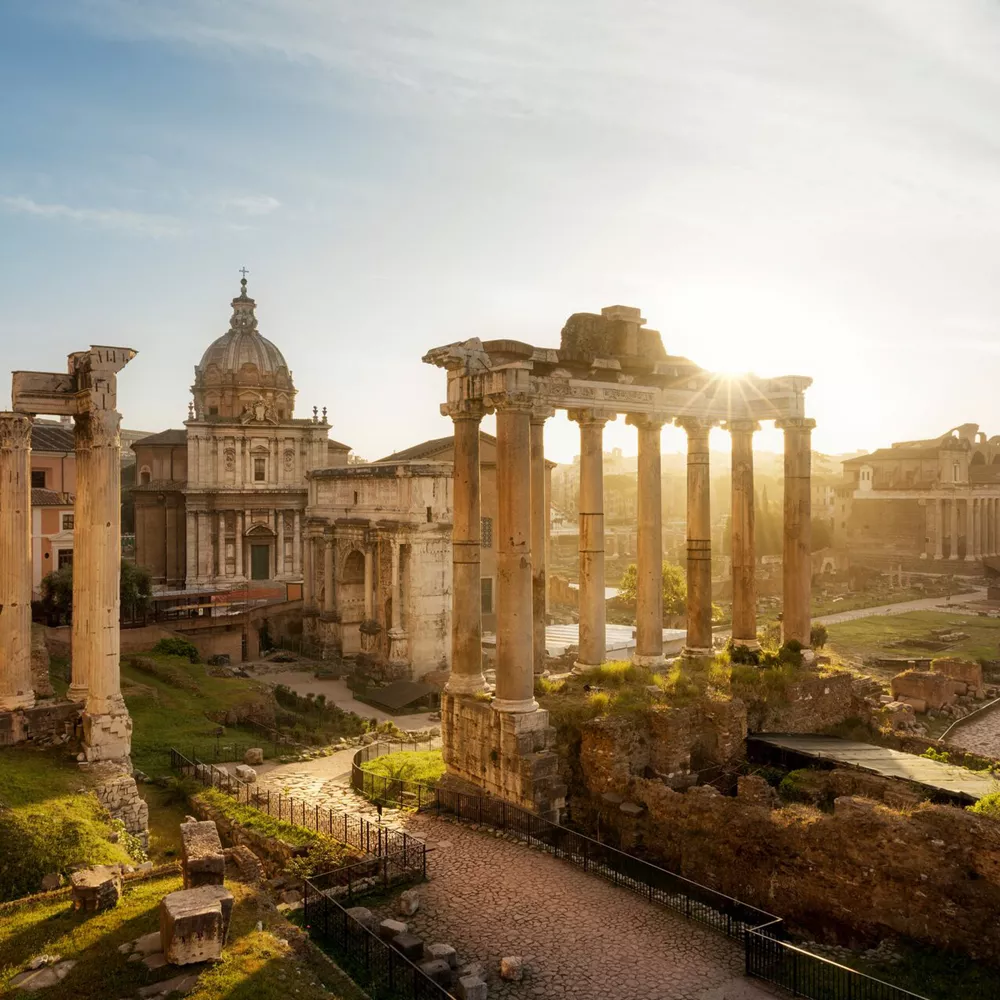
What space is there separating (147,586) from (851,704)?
30.2 meters

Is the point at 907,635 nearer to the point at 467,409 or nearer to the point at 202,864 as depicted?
the point at 467,409

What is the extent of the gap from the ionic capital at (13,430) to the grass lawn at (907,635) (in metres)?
35.9

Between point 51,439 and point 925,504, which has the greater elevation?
point 51,439

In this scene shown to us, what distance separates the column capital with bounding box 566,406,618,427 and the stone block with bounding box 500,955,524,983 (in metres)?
11.3

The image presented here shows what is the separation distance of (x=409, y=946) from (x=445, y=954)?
471 mm

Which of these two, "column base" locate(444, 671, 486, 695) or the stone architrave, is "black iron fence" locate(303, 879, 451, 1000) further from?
the stone architrave

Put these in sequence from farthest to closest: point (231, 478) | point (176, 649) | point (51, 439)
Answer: point (231, 478) → point (51, 439) → point (176, 649)

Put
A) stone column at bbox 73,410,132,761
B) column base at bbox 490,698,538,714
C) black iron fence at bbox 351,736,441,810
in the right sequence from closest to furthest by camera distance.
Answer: column base at bbox 490,698,538,714
stone column at bbox 73,410,132,761
black iron fence at bbox 351,736,441,810

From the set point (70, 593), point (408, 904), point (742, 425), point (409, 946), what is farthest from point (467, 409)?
point (70, 593)

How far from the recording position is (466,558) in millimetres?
17547

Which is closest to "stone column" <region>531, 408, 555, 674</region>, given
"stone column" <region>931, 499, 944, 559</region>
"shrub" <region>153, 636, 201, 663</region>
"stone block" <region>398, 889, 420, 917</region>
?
"stone block" <region>398, 889, 420, 917</region>

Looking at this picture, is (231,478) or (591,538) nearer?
(591,538)

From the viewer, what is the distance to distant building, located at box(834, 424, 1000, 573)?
80.6 meters

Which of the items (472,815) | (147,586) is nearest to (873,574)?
(147,586)
